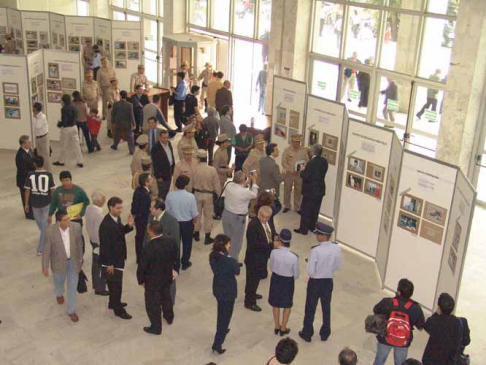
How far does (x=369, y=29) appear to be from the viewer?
44.2 ft

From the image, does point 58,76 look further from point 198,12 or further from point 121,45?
point 198,12

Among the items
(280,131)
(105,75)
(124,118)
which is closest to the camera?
(280,131)

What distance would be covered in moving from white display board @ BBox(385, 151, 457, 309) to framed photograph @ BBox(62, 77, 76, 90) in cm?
840

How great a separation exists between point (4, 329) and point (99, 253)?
1434 millimetres

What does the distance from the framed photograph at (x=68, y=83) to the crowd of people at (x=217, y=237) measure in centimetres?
207

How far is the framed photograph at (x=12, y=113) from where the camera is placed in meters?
12.9

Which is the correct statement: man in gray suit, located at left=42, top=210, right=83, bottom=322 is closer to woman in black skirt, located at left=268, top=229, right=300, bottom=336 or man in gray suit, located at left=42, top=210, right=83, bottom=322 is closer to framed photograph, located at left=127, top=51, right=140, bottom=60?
woman in black skirt, located at left=268, top=229, right=300, bottom=336

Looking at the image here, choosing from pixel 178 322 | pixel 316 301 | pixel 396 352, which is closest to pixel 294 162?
pixel 316 301

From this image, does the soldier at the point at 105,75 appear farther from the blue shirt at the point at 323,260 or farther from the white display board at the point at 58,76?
the blue shirt at the point at 323,260

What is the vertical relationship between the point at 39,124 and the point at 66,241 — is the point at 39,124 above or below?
above

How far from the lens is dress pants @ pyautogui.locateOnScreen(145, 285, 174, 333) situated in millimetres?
7125

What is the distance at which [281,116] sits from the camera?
11281 millimetres

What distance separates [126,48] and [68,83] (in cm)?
441

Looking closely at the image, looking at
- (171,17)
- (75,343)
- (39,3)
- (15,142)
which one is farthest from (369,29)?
(39,3)
